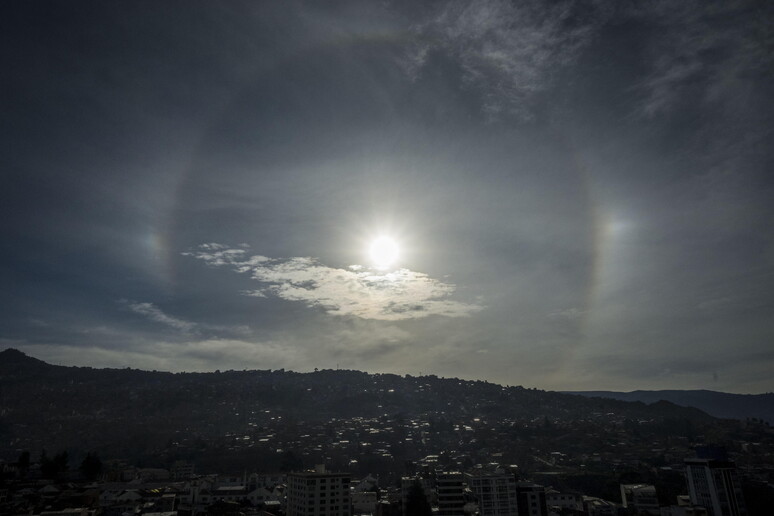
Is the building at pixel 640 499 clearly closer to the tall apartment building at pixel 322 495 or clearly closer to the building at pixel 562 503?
the building at pixel 562 503

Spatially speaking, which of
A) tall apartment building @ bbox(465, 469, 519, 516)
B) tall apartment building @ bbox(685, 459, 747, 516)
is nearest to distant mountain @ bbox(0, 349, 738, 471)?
tall apartment building @ bbox(465, 469, 519, 516)

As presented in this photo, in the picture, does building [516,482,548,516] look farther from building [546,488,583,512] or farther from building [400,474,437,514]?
building [400,474,437,514]

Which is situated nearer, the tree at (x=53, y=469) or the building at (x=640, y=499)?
the building at (x=640, y=499)

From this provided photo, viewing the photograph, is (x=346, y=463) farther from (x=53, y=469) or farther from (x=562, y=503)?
(x=53, y=469)

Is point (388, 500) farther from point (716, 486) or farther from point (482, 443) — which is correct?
point (482, 443)

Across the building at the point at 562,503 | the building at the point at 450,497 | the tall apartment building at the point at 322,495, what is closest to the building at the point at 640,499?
the building at the point at 562,503
